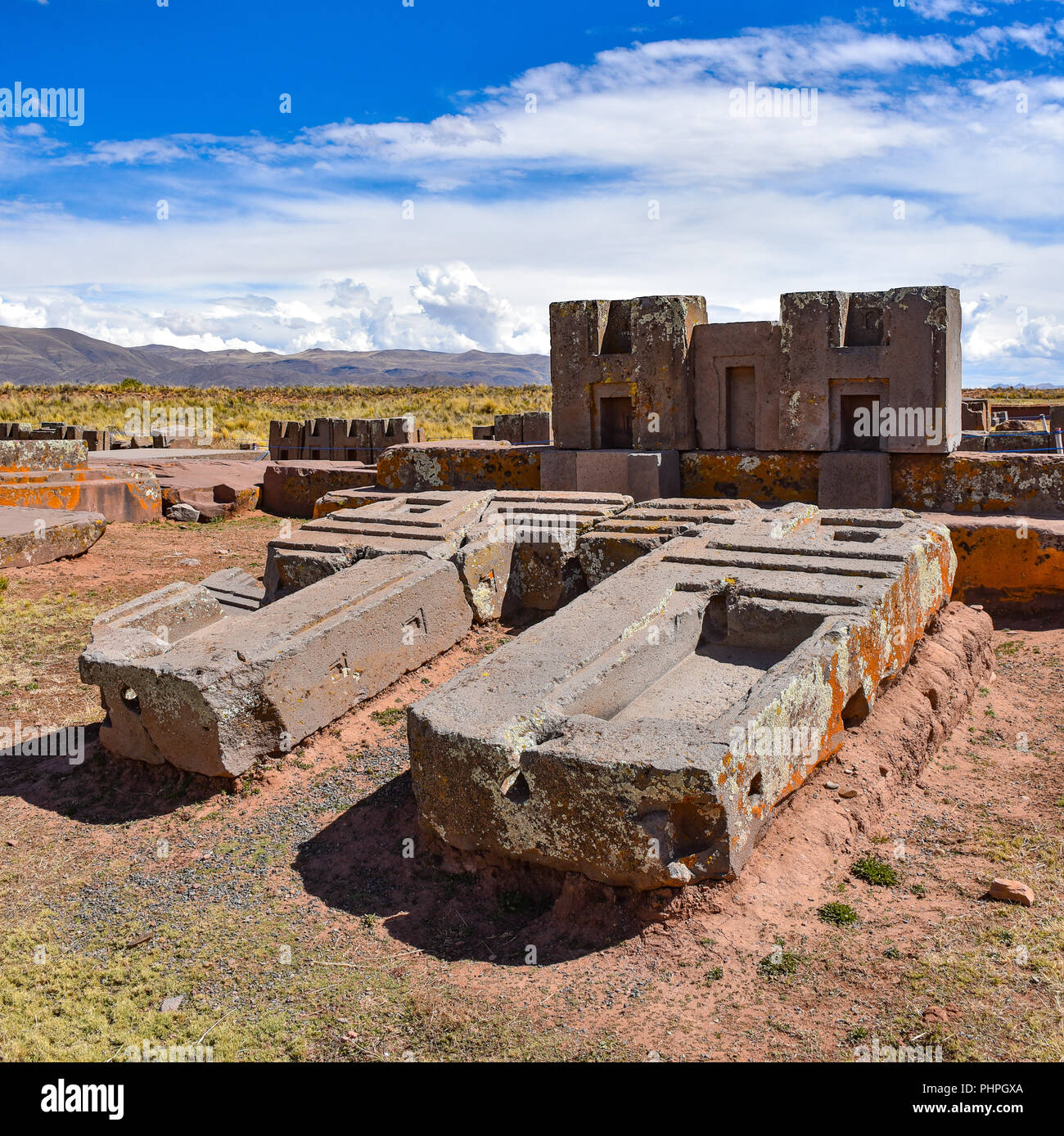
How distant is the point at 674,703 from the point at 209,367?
15815 centimetres

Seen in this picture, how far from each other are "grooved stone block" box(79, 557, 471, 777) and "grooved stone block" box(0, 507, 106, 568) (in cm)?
395

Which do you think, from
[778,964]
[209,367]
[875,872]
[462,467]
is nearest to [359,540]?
[462,467]

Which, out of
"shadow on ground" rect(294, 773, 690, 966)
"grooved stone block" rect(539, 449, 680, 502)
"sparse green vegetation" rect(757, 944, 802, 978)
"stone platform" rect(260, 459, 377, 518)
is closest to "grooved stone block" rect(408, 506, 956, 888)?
"shadow on ground" rect(294, 773, 690, 966)

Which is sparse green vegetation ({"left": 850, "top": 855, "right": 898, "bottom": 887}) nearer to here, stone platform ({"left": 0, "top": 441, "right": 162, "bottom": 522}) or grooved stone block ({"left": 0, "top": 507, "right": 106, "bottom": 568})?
grooved stone block ({"left": 0, "top": 507, "right": 106, "bottom": 568})

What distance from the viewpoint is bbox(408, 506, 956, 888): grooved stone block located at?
11.0 ft

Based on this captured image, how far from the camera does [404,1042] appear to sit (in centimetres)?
304

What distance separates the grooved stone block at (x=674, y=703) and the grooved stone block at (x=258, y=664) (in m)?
1.04

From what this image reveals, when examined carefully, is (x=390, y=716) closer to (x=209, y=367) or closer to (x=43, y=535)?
(x=43, y=535)

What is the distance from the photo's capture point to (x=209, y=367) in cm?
15112

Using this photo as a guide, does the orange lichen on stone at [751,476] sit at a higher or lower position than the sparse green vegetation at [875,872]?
higher

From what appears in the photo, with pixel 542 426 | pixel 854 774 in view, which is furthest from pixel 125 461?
pixel 854 774

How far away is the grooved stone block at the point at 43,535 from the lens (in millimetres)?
9141

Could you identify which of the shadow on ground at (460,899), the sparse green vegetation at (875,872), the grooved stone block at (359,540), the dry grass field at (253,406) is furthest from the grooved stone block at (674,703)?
the dry grass field at (253,406)

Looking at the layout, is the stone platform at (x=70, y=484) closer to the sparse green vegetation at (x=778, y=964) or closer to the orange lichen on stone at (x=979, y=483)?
the orange lichen on stone at (x=979, y=483)
